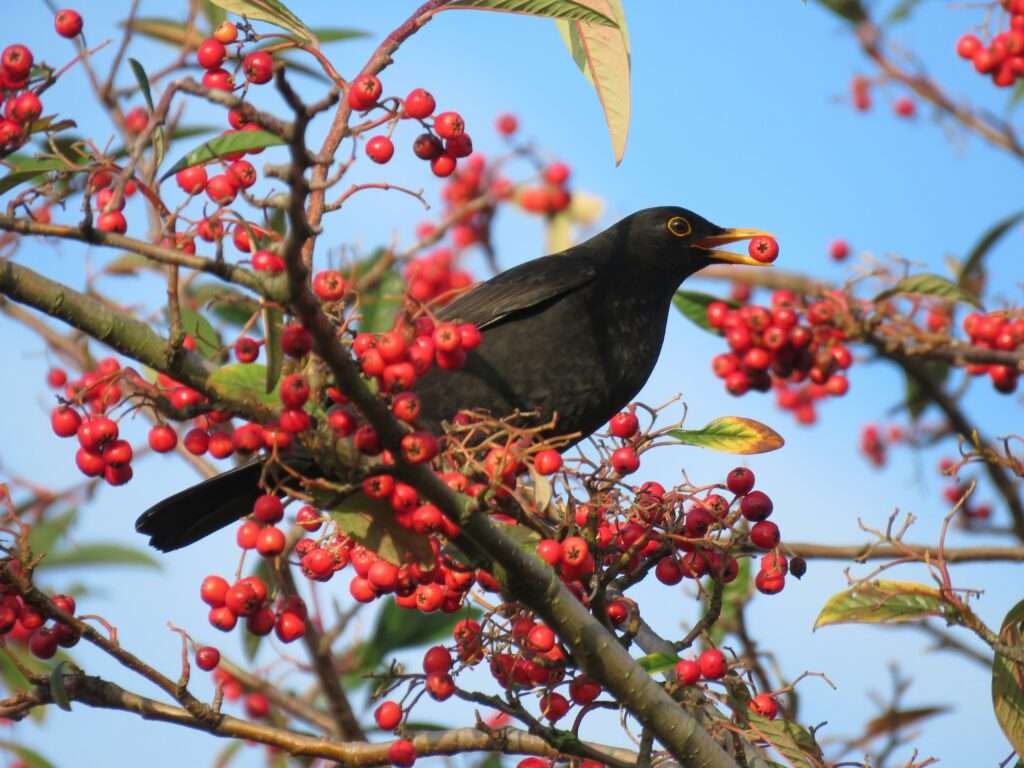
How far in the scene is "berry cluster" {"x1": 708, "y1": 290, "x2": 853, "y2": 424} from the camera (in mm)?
5312

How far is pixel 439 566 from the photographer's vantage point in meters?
2.78

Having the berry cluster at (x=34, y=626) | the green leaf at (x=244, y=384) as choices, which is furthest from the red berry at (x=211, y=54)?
the berry cluster at (x=34, y=626)

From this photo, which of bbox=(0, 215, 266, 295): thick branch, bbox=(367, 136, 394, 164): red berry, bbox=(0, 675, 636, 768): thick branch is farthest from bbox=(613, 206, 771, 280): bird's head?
bbox=(0, 215, 266, 295): thick branch

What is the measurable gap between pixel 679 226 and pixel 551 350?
1274mm

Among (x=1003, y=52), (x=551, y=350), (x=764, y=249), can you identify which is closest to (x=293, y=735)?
(x=551, y=350)

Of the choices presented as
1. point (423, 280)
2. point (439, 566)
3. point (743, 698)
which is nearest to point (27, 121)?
point (439, 566)

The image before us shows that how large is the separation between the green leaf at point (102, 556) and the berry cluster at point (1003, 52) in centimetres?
407

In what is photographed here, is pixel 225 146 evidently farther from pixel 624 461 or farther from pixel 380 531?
pixel 624 461

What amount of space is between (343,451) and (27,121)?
1.21 m

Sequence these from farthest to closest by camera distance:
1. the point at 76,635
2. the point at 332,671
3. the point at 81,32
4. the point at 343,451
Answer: the point at 332,671, the point at 81,32, the point at 76,635, the point at 343,451

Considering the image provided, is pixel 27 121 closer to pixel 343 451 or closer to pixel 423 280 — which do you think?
pixel 343 451

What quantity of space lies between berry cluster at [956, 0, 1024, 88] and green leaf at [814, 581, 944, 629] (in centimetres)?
285

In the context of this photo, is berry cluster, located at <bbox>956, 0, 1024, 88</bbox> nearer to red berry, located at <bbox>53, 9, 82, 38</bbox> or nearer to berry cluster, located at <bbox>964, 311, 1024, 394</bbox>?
berry cluster, located at <bbox>964, 311, 1024, 394</bbox>

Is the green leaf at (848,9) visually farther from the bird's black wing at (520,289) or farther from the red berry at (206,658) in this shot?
the red berry at (206,658)
